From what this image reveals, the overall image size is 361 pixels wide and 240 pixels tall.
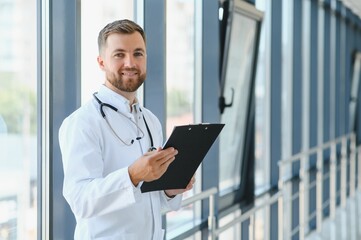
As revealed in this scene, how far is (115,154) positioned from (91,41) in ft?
1.53

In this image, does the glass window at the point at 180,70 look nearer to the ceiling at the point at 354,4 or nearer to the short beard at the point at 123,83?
the short beard at the point at 123,83

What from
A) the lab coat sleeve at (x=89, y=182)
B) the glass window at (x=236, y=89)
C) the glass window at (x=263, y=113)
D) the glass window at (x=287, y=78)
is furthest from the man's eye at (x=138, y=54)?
the glass window at (x=287, y=78)

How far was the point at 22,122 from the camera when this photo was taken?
4.34 ft

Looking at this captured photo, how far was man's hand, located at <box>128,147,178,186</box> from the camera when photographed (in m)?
1.04

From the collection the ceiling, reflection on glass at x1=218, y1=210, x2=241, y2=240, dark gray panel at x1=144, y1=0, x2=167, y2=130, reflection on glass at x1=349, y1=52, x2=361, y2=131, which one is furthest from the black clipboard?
reflection on glass at x1=349, y1=52, x2=361, y2=131

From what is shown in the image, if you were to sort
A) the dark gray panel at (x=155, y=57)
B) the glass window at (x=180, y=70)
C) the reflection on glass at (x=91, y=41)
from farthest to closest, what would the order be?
the glass window at (x=180, y=70), the dark gray panel at (x=155, y=57), the reflection on glass at (x=91, y=41)

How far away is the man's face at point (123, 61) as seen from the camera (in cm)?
116

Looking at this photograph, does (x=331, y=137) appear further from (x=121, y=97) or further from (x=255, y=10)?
(x=121, y=97)

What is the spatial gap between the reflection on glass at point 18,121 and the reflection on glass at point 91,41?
17cm

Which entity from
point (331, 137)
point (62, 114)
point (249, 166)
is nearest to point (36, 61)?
point (62, 114)

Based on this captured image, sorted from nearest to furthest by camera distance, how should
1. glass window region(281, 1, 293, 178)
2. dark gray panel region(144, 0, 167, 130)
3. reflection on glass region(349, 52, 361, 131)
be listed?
dark gray panel region(144, 0, 167, 130)
glass window region(281, 1, 293, 178)
reflection on glass region(349, 52, 361, 131)

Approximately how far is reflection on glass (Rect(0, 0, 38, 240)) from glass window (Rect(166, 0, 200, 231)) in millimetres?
726

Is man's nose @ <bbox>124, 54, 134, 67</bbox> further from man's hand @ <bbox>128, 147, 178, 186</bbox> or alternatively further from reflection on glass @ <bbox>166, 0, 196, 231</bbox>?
reflection on glass @ <bbox>166, 0, 196, 231</bbox>

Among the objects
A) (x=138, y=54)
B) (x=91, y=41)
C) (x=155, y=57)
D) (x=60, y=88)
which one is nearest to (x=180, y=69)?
(x=155, y=57)
